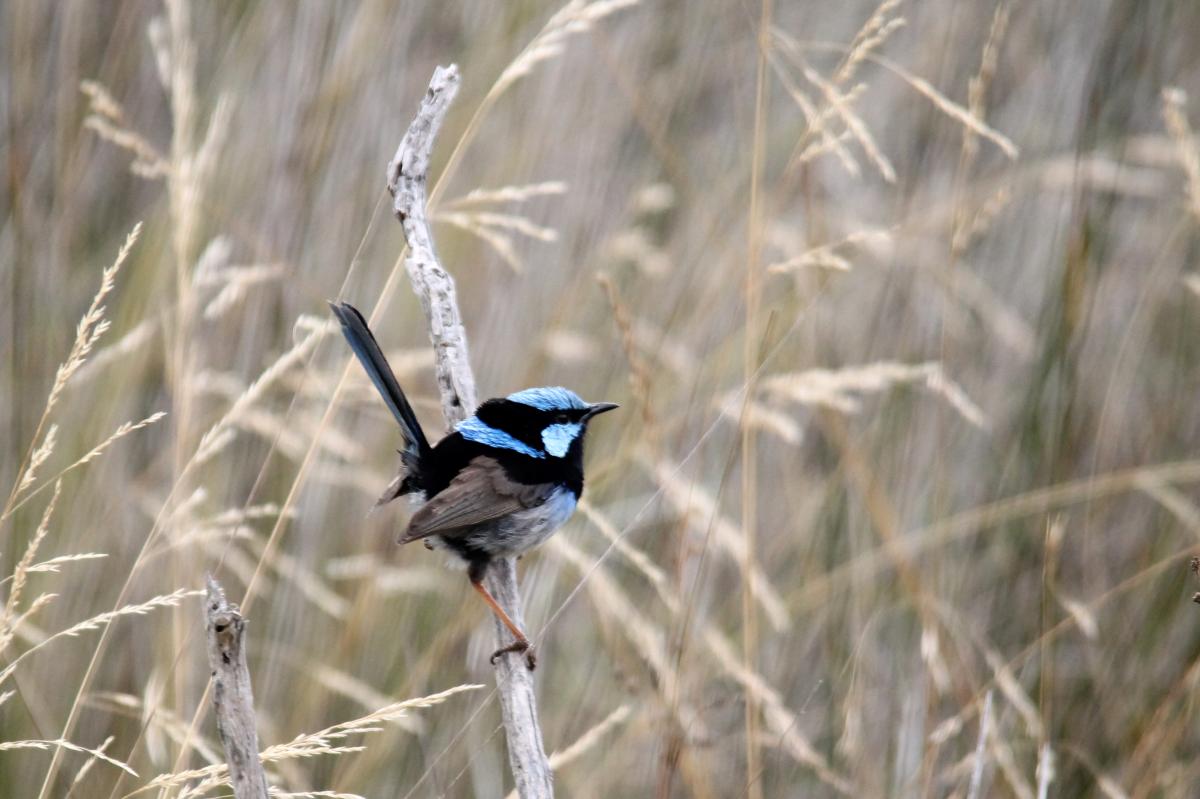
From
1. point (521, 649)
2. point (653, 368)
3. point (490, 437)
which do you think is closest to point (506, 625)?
point (521, 649)

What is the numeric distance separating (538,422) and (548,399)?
0.07 m

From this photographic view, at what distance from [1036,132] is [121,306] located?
2.56 m

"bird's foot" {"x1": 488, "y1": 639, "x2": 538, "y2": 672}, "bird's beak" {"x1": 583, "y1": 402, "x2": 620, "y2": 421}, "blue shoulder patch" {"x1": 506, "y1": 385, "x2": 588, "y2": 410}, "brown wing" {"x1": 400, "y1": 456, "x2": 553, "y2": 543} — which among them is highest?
"blue shoulder patch" {"x1": 506, "y1": 385, "x2": 588, "y2": 410}

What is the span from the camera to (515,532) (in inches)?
103

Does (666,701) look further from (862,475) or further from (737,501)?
(737,501)

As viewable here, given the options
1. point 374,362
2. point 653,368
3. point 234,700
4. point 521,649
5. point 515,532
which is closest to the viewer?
point 234,700

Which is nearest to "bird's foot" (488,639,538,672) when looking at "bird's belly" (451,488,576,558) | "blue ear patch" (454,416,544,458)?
"bird's belly" (451,488,576,558)

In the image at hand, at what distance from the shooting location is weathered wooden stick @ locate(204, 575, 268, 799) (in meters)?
1.44

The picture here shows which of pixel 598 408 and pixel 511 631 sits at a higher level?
pixel 598 408

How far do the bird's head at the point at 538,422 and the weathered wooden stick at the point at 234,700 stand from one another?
3.95ft

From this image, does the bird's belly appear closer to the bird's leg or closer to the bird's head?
the bird's leg

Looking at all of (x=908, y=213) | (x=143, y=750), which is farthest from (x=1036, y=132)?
(x=143, y=750)

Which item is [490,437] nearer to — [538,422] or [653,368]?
[538,422]

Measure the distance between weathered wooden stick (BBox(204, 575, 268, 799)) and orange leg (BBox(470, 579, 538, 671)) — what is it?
2.19 ft
